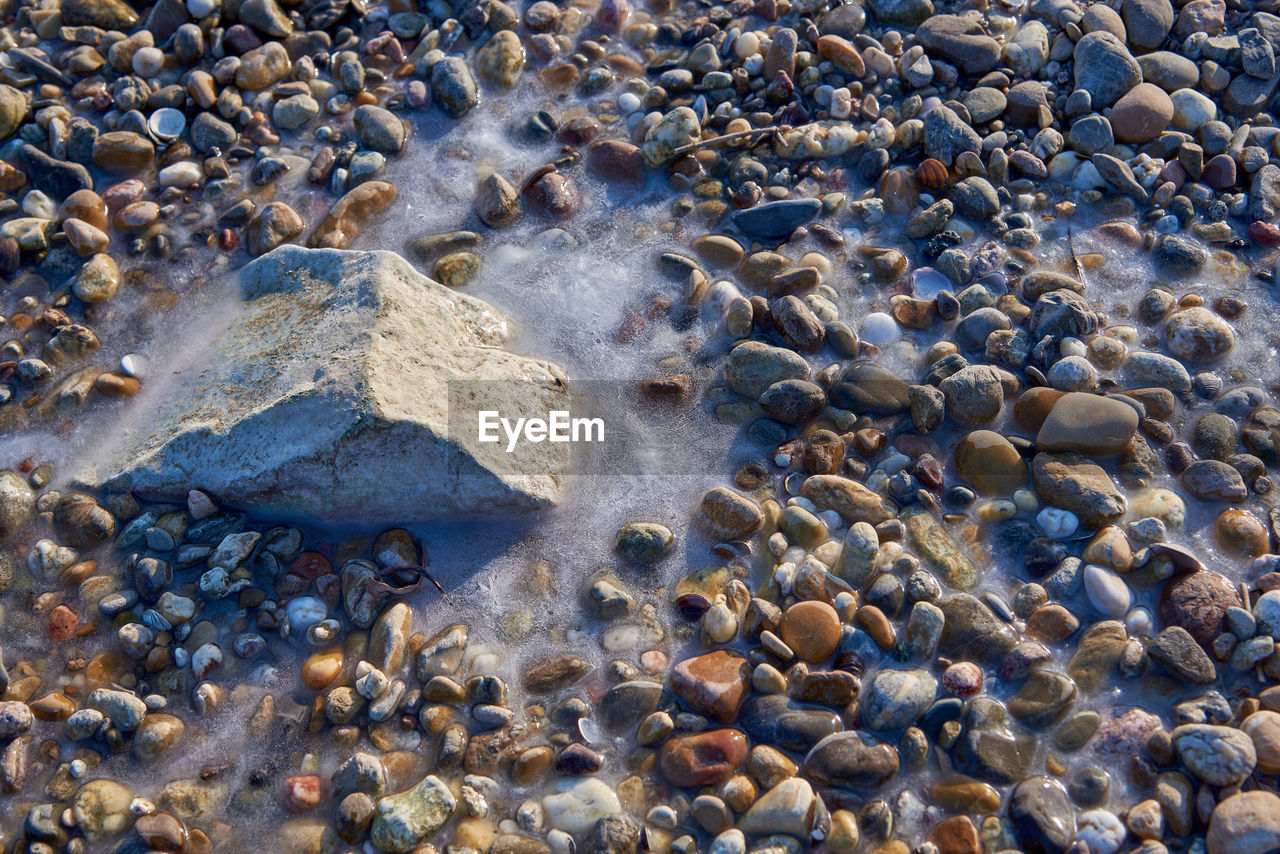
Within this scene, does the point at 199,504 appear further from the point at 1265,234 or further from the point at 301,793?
the point at 1265,234

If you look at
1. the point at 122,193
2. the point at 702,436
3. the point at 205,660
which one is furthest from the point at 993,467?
the point at 122,193

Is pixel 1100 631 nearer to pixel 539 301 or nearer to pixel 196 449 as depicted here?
pixel 539 301

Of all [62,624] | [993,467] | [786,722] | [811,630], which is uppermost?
[993,467]

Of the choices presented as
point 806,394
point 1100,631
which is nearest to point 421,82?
point 806,394

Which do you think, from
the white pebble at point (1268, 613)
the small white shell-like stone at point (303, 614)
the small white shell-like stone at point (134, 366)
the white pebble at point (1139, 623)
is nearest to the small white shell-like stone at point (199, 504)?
the small white shell-like stone at point (303, 614)

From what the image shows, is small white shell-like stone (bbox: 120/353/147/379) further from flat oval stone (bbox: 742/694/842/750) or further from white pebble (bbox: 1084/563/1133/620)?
white pebble (bbox: 1084/563/1133/620)

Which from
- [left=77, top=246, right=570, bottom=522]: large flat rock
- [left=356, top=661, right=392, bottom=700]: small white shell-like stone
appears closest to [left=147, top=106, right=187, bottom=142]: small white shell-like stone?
[left=77, top=246, right=570, bottom=522]: large flat rock
